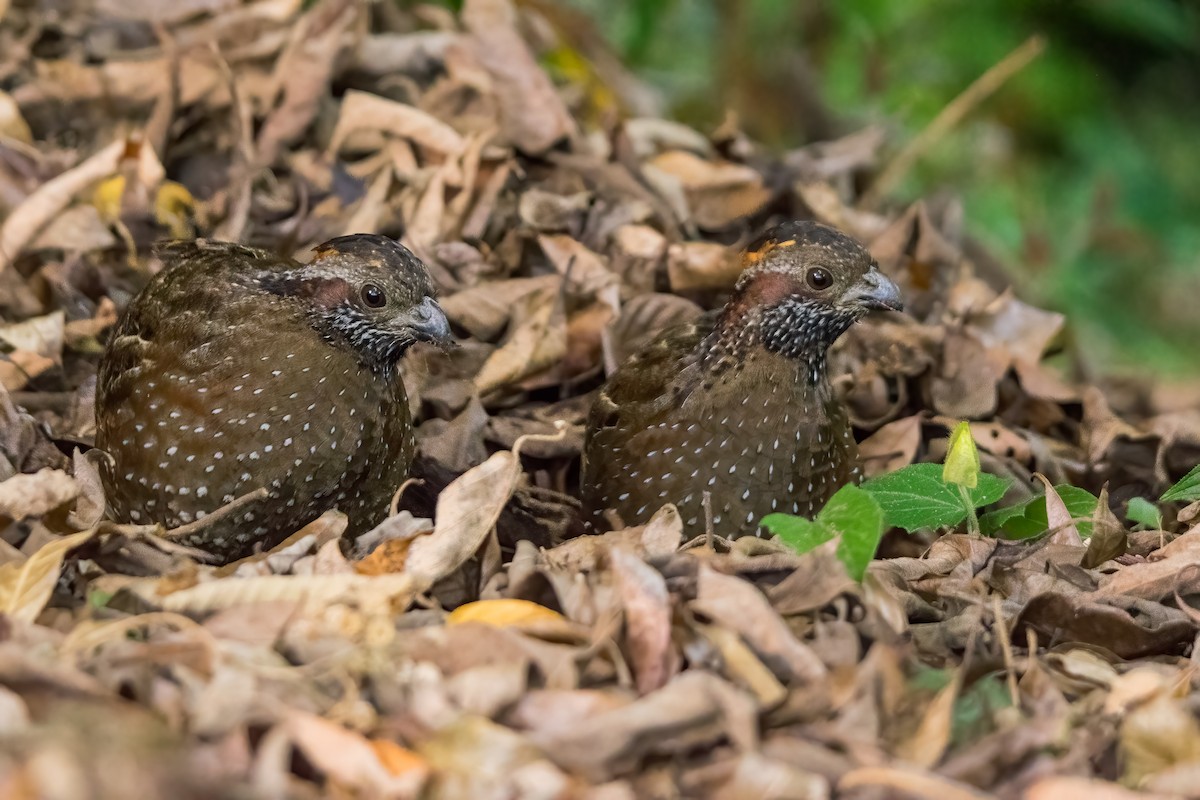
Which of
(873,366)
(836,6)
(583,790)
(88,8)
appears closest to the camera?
(583,790)

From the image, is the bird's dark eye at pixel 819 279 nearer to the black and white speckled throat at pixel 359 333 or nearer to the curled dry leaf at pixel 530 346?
the curled dry leaf at pixel 530 346

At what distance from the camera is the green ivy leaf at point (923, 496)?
3490 millimetres

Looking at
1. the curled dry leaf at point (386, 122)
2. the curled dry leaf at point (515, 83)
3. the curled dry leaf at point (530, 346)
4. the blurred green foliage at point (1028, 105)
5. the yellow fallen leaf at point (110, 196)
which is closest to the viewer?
the curled dry leaf at point (530, 346)

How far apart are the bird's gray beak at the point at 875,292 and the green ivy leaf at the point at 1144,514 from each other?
849 mm

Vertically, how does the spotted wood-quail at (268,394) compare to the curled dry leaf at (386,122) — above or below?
below

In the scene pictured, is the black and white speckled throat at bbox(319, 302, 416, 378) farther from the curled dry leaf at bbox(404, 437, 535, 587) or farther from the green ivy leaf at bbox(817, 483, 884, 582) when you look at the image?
the green ivy leaf at bbox(817, 483, 884, 582)

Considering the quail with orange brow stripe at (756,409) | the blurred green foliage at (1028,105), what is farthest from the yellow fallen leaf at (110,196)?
the blurred green foliage at (1028,105)

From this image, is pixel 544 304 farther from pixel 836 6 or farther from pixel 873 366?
pixel 836 6

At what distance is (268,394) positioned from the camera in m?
3.58

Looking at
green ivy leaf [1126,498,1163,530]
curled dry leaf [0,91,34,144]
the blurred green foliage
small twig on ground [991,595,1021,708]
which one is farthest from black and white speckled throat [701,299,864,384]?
the blurred green foliage

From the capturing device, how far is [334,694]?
2.38m

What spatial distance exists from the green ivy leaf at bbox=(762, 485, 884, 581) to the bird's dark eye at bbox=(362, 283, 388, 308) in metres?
1.26

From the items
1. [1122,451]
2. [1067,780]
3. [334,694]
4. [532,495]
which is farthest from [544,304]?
[1067,780]

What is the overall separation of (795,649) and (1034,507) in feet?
4.83
